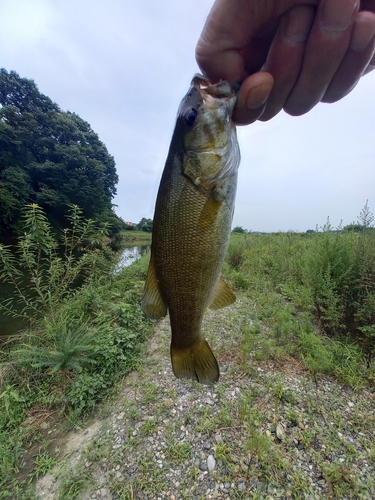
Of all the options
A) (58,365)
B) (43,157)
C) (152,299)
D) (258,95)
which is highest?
(43,157)

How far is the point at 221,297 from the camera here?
146cm

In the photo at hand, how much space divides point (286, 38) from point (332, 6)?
0.67ft

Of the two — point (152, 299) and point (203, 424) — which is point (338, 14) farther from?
point (203, 424)

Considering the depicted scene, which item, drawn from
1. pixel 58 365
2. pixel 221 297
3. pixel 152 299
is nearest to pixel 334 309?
pixel 221 297

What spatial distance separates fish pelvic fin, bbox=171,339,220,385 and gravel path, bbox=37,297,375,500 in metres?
1.36

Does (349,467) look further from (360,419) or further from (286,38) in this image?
(286,38)

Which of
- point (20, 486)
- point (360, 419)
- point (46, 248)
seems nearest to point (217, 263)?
point (360, 419)

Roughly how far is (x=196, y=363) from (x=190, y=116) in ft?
4.38

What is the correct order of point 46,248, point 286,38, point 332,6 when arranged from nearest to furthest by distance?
point 332,6
point 286,38
point 46,248

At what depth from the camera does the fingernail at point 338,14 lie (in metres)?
0.93

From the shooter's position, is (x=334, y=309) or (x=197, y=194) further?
(x=334, y=309)

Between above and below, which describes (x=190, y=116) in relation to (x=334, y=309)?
above

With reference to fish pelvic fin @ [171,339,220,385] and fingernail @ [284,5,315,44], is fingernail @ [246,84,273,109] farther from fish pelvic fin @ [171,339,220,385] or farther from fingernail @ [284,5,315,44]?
fish pelvic fin @ [171,339,220,385]

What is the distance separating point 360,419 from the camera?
2.43 meters
